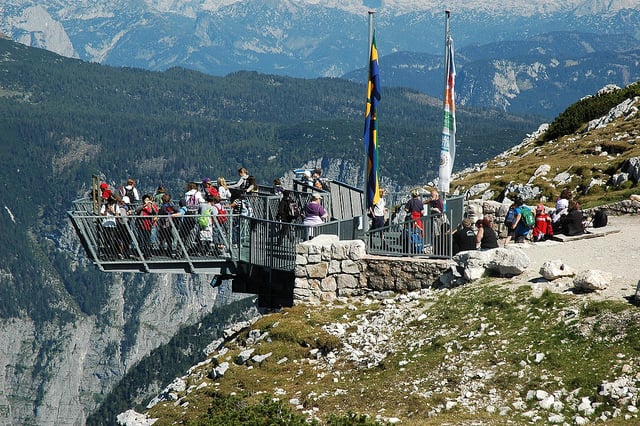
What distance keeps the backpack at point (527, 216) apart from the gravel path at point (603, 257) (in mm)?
1168

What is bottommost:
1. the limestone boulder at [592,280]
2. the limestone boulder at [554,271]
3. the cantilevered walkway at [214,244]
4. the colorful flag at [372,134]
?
the limestone boulder at [592,280]

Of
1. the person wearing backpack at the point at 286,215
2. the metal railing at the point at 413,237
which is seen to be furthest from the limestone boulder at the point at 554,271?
the person wearing backpack at the point at 286,215

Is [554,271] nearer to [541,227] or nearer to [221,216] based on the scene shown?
[541,227]

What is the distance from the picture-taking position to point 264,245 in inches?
1181

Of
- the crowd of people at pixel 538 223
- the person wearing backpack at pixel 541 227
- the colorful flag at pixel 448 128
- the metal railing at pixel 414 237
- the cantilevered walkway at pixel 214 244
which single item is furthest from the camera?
the colorful flag at pixel 448 128

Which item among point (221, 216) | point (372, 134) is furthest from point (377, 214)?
point (221, 216)

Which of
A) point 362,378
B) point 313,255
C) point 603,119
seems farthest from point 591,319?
point 603,119

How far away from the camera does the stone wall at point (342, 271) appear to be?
90.3ft

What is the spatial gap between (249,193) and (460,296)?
10.1m

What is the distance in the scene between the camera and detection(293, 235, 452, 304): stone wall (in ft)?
90.3

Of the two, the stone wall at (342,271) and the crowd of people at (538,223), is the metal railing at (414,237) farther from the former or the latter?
the crowd of people at (538,223)

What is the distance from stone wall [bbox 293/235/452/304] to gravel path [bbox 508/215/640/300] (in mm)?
3351

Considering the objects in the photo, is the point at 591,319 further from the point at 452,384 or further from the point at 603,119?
the point at 603,119

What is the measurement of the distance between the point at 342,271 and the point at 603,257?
625 cm
